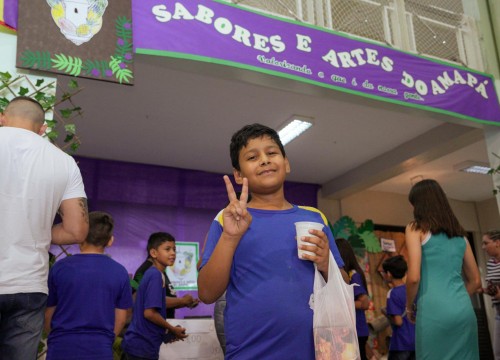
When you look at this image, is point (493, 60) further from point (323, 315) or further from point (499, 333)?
point (323, 315)

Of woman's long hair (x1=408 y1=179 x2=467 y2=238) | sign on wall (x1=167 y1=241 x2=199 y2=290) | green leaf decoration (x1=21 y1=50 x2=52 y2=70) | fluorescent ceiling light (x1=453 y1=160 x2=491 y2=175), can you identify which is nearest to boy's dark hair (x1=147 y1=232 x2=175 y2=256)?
green leaf decoration (x1=21 y1=50 x2=52 y2=70)

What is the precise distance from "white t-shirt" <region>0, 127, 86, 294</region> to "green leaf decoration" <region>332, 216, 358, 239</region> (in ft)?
20.8

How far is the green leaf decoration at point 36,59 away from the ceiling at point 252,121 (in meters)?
0.79

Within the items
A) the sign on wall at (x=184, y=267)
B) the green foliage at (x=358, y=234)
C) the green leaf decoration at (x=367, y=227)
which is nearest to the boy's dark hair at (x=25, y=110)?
the sign on wall at (x=184, y=267)

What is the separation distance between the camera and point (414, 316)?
2496 millimetres

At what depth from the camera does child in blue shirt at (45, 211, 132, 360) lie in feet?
7.61

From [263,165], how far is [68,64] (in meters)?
1.95

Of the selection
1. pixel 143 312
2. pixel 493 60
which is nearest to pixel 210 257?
pixel 143 312

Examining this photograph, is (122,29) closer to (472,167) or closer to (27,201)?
(27,201)

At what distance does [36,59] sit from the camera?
287 cm

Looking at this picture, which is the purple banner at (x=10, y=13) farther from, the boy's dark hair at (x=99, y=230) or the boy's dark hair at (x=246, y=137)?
the boy's dark hair at (x=246, y=137)

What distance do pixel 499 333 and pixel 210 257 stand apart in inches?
150

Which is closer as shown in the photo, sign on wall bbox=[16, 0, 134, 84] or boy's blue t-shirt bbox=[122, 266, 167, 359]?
sign on wall bbox=[16, 0, 134, 84]

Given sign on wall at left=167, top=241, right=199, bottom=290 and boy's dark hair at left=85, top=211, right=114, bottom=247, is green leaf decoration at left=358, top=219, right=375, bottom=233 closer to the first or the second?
sign on wall at left=167, top=241, right=199, bottom=290
